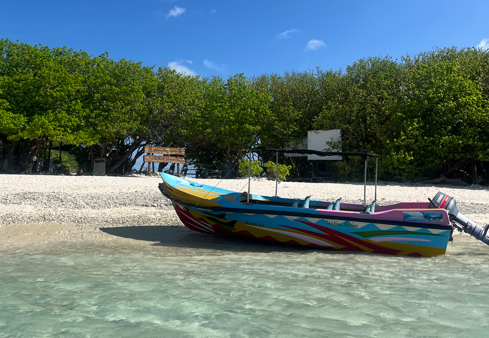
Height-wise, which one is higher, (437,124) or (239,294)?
(437,124)

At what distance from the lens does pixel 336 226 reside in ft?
23.5

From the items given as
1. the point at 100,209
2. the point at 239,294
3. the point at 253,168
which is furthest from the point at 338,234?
the point at 253,168

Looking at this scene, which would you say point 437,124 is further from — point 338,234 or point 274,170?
point 338,234

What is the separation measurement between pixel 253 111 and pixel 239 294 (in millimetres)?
21756

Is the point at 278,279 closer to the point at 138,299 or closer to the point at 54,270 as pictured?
the point at 138,299

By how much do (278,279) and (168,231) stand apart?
13.7 feet

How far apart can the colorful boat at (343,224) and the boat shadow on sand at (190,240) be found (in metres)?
0.25

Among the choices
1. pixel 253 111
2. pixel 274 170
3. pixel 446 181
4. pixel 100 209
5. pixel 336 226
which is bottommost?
pixel 100 209

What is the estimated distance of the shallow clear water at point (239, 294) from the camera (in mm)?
4121

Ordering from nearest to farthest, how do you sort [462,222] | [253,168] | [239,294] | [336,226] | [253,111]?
[239,294]
[462,222]
[336,226]
[253,168]
[253,111]

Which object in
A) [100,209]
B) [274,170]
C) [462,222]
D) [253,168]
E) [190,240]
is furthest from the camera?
[274,170]

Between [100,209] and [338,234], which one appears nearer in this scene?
[338,234]

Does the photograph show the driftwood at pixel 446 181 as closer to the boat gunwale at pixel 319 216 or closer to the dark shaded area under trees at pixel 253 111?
the dark shaded area under trees at pixel 253 111

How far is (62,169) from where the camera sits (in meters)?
25.1
